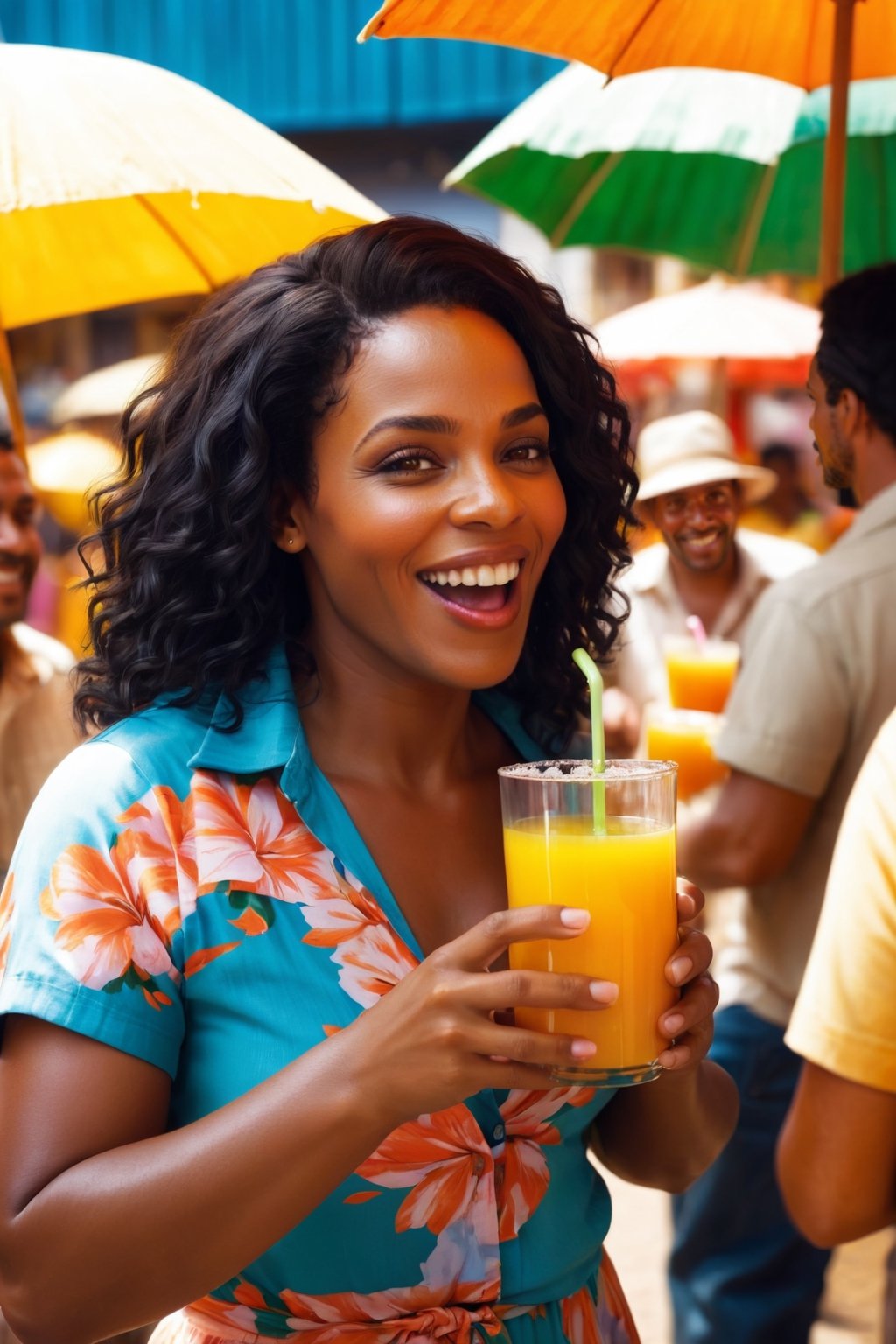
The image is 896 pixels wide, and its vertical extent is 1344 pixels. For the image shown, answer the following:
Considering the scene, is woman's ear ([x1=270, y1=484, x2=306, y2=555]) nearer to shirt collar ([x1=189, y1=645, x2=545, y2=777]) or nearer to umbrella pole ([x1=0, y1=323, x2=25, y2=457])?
shirt collar ([x1=189, y1=645, x2=545, y2=777])

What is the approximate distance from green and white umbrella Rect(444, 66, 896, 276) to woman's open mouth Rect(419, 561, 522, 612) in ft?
8.28

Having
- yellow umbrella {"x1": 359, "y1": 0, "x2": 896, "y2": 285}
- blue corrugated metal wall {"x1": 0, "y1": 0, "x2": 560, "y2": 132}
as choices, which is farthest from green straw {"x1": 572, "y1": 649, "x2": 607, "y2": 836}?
blue corrugated metal wall {"x1": 0, "y1": 0, "x2": 560, "y2": 132}

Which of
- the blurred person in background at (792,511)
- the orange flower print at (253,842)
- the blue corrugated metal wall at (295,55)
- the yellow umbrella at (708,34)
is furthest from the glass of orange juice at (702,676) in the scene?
the blue corrugated metal wall at (295,55)

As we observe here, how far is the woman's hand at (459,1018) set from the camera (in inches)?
58.6

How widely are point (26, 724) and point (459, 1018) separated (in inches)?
89.7

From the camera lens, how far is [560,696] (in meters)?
2.40

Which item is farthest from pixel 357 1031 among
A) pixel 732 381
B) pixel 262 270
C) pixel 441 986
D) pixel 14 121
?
pixel 732 381

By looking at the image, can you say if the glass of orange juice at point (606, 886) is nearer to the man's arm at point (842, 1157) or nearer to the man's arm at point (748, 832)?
the man's arm at point (842, 1157)

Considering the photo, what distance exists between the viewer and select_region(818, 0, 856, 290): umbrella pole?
2883mm

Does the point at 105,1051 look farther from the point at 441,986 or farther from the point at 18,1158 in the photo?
the point at 441,986

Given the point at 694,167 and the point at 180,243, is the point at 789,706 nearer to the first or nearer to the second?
the point at 180,243

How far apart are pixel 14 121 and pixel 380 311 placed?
0.99 meters

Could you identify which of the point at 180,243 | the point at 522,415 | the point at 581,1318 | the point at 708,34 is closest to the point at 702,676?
the point at 708,34

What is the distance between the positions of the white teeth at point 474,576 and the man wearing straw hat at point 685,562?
2.31 m
